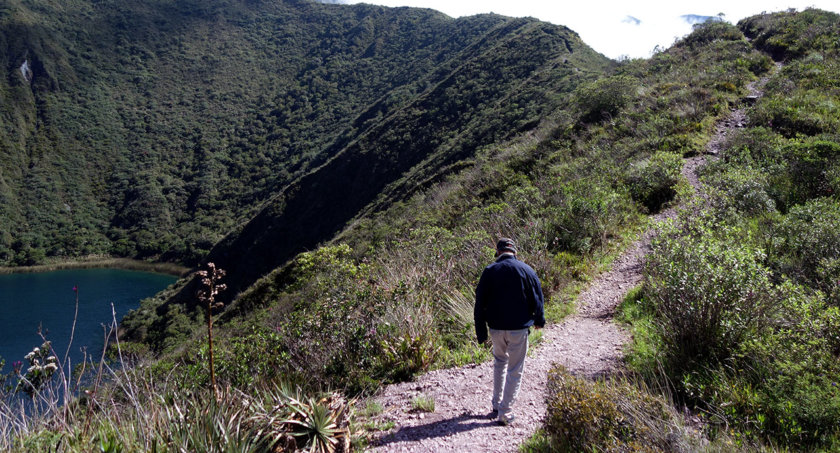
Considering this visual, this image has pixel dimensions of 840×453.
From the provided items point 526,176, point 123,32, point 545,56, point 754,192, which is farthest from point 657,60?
point 123,32

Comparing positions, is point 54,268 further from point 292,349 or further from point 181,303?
point 292,349

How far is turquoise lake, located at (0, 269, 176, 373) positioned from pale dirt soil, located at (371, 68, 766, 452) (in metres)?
35.6

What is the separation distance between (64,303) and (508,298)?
62111 mm

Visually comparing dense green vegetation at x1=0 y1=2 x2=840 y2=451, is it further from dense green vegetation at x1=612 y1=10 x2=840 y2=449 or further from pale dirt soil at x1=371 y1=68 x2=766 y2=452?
pale dirt soil at x1=371 y1=68 x2=766 y2=452

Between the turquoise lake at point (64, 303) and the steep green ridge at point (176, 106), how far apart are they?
8.29 m

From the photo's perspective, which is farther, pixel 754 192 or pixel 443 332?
pixel 754 192

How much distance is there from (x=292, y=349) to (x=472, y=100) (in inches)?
1846

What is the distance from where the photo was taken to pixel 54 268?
217ft

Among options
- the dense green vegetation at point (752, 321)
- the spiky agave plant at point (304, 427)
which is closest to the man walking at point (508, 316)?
the dense green vegetation at point (752, 321)

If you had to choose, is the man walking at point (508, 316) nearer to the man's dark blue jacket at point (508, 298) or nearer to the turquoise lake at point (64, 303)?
the man's dark blue jacket at point (508, 298)

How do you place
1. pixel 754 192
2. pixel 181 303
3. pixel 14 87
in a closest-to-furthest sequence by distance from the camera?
pixel 754 192 < pixel 181 303 < pixel 14 87

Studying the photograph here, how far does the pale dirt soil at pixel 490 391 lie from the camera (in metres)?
3.38

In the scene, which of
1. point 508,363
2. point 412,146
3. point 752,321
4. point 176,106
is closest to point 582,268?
point 752,321

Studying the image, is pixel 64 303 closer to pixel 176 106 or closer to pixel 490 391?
pixel 490 391
